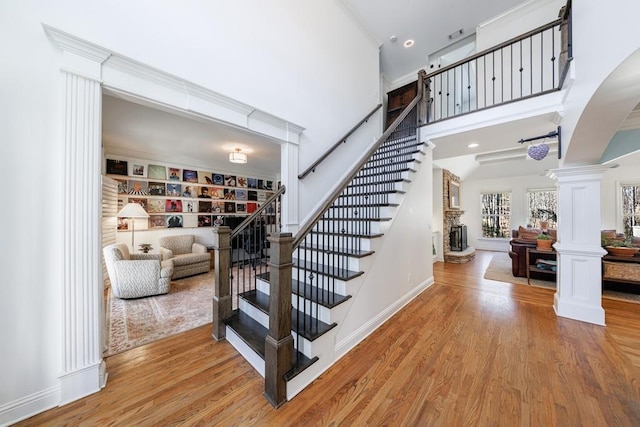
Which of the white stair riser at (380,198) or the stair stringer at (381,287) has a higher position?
the white stair riser at (380,198)

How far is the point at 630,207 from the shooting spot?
20.9ft

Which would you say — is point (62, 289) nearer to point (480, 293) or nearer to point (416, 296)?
point (416, 296)

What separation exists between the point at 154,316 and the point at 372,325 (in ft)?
9.23

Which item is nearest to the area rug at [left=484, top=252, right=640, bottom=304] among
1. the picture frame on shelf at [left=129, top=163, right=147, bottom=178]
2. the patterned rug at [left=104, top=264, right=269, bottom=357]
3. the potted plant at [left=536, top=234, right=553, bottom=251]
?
the potted plant at [left=536, top=234, right=553, bottom=251]

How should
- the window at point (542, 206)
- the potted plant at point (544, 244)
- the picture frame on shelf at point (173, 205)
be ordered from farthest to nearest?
the window at point (542, 206)
the picture frame on shelf at point (173, 205)
the potted plant at point (544, 244)

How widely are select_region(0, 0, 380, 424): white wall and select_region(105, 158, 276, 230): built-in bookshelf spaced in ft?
12.5

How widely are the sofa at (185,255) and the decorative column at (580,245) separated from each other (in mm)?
6121

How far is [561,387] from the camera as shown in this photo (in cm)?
174

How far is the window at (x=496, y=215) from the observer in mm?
8195

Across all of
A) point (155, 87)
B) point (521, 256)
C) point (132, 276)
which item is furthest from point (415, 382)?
point (521, 256)

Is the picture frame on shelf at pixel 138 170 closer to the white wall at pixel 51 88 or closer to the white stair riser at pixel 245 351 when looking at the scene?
the white wall at pixel 51 88

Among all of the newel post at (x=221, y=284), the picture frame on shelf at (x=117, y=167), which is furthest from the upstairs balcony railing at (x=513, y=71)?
the picture frame on shelf at (x=117, y=167)

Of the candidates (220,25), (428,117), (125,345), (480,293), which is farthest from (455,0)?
(125,345)

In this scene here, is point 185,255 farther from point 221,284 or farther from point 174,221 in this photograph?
point 221,284
